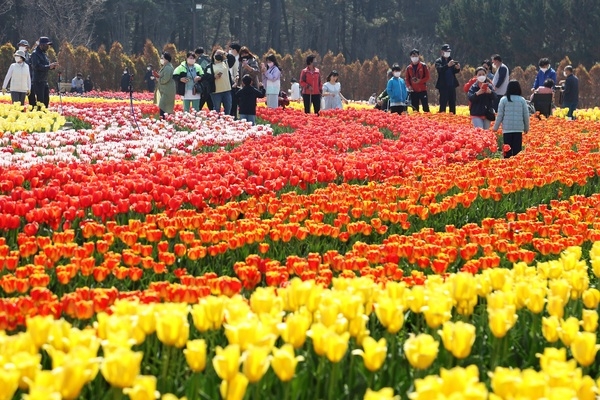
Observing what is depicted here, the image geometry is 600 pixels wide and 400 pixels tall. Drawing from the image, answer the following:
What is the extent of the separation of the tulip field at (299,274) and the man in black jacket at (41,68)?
593 cm

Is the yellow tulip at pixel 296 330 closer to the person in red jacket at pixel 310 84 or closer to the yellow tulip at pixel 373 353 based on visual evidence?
the yellow tulip at pixel 373 353

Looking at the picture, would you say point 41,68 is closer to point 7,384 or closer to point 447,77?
point 447,77

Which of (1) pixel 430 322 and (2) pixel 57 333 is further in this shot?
(1) pixel 430 322

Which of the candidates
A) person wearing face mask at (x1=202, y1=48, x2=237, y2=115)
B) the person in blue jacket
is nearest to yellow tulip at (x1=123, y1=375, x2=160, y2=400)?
person wearing face mask at (x1=202, y1=48, x2=237, y2=115)

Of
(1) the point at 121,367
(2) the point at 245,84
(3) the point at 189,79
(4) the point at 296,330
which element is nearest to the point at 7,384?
(1) the point at 121,367

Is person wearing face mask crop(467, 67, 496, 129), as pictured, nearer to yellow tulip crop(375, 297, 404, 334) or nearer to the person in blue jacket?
the person in blue jacket

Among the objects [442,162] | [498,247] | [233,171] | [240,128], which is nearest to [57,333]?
[498,247]

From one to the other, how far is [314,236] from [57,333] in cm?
353

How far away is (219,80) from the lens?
17.8 m

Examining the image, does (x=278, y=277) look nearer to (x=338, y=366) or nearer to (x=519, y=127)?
(x=338, y=366)

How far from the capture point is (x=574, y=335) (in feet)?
10.6

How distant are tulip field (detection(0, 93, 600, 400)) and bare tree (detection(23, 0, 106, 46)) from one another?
142 feet

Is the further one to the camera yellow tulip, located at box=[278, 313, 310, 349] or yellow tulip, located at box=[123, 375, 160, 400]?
yellow tulip, located at box=[278, 313, 310, 349]

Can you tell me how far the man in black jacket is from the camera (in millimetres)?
18312
